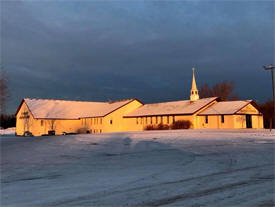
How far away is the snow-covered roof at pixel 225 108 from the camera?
45.3 metres

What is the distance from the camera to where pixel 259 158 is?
1457 cm

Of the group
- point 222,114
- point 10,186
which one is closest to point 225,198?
point 10,186

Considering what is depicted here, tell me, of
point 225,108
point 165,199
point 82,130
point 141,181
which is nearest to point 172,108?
point 225,108

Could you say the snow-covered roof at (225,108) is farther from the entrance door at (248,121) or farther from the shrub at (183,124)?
the shrub at (183,124)

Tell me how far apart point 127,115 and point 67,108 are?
49.0 feet

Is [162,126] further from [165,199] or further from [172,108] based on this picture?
[165,199]

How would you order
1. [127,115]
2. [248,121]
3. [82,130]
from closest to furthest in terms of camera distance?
[248,121] < [127,115] < [82,130]

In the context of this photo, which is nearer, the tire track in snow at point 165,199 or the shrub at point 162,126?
the tire track in snow at point 165,199

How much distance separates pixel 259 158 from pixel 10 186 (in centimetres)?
1107

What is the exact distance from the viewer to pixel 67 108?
6406cm

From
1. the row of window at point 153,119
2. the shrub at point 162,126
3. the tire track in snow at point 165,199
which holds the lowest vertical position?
the tire track in snow at point 165,199

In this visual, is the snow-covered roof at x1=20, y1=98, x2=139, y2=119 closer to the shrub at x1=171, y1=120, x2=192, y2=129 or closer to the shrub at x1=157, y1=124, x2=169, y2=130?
the shrub at x1=157, y1=124, x2=169, y2=130

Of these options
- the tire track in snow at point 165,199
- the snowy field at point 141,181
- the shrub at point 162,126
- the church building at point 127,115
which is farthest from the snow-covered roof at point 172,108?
the tire track in snow at point 165,199

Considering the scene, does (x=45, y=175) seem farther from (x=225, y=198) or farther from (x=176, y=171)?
(x=225, y=198)
